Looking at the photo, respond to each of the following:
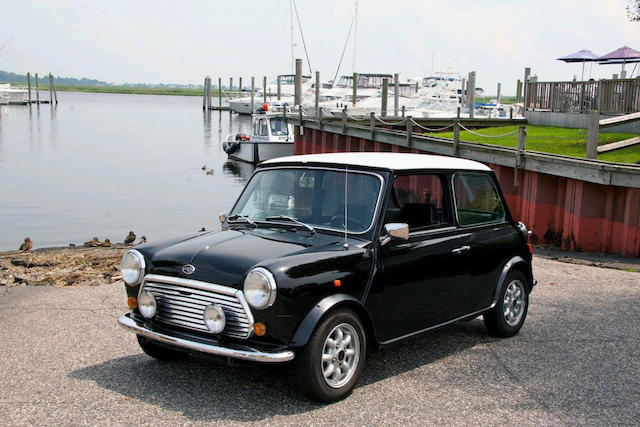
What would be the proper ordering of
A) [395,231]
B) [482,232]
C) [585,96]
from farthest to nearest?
[585,96] → [482,232] → [395,231]

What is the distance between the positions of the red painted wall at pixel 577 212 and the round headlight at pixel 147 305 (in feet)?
31.5

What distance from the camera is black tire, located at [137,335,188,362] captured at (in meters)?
6.23

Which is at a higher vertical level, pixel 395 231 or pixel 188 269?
pixel 395 231

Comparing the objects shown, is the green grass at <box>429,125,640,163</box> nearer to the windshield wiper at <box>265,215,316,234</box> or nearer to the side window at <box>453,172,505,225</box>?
the side window at <box>453,172,505,225</box>

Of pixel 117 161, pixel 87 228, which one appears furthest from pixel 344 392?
pixel 117 161

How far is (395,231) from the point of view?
19.2 ft

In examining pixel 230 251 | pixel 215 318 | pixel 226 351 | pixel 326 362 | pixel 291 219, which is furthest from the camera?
pixel 291 219

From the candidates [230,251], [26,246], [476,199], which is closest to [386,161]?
[476,199]

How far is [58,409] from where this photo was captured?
5316 mm

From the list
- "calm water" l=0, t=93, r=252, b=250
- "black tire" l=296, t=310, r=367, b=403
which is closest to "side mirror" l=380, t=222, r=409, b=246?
"black tire" l=296, t=310, r=367, b=403

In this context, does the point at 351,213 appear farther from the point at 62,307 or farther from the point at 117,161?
the point at 117,161

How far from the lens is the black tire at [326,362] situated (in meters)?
5.21

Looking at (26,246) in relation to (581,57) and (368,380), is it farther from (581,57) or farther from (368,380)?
(581,57)

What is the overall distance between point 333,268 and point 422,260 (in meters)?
1.10
